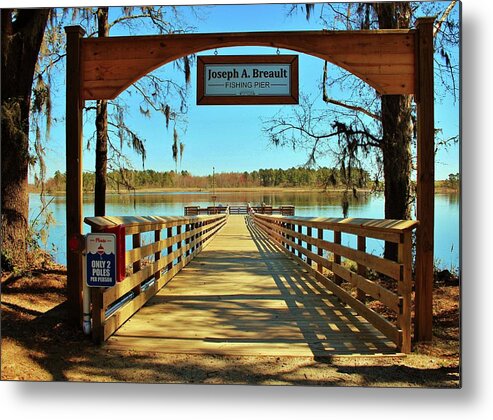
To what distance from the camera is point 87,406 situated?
11.4 ft

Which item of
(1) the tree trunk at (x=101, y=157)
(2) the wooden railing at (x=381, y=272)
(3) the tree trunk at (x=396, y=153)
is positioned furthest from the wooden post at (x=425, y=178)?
(1) the tree trunk at (x=101, y=157)

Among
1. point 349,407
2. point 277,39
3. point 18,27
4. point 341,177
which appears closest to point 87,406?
point 349,407

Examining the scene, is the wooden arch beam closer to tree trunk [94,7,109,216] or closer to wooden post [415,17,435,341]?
wooden post [415,17,435,341]

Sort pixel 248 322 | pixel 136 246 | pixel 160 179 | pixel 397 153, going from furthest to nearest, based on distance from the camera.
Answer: pixel 160 179
pixel 397 153
pixel 136 246
pixel 248 322

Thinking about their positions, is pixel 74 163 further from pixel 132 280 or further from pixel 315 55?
pixel 315 55

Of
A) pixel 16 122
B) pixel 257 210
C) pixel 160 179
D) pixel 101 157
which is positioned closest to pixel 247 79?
pixel 16 122

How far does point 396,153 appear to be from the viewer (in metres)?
7.58

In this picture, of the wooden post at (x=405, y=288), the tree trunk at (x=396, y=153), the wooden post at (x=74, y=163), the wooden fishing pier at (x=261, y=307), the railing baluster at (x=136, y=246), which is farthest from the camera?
the tree trunk at (x=396, y=153)

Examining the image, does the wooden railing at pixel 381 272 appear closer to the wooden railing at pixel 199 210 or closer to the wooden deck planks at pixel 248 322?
the wooden deck planks at pixel 248 322

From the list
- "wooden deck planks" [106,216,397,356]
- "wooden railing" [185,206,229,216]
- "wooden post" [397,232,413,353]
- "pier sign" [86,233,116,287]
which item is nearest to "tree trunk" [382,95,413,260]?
"wooden deck planks" [106,216,397,356]

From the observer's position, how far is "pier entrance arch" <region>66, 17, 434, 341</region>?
420cm

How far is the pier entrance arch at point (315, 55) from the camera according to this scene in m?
4.20

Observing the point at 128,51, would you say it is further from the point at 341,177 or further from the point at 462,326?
the point at 341,177

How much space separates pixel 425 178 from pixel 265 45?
181cm
